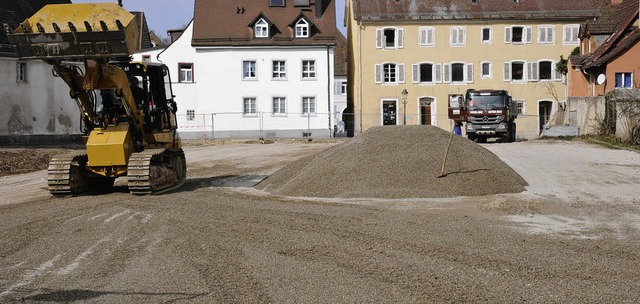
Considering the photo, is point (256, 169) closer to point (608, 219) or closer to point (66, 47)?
point (66, 47)

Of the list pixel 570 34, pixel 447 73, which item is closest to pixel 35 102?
pixel 447 73

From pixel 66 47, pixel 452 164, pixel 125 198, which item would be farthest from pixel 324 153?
pixel 66 47

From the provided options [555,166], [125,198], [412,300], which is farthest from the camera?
[555,166]

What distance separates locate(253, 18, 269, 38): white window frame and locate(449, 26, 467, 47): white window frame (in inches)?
553

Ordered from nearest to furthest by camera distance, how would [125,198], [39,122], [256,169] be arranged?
[125,198], [256,169], [39,122]

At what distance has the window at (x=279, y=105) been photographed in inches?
2213

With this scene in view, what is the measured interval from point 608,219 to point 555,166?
10.6 meters

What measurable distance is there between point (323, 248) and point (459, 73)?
50415 mm

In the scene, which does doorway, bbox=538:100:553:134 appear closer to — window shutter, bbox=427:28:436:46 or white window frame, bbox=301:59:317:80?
window shutter, bbox=427:28:436:46

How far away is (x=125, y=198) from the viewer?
1755 cm

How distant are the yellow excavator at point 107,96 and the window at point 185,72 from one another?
36.4 meters

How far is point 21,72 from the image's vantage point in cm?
4722

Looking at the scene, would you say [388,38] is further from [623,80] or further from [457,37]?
[623,80]

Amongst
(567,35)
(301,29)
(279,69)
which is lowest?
(279,69)
